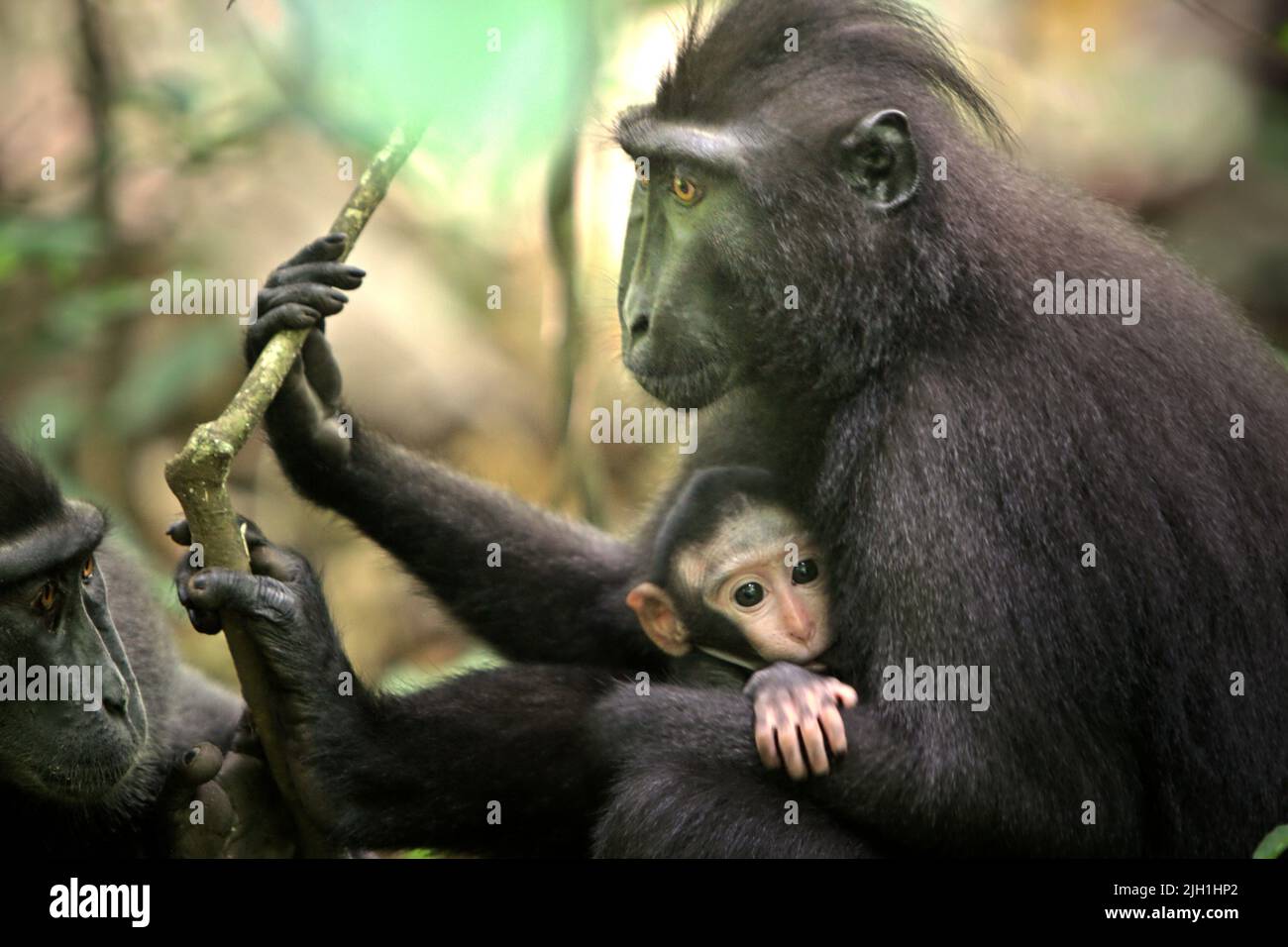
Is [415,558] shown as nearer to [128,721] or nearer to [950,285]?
[128,721]

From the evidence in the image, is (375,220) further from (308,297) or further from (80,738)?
(80,738)

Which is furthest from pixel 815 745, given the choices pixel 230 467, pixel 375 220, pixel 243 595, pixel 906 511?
pixel 375 220

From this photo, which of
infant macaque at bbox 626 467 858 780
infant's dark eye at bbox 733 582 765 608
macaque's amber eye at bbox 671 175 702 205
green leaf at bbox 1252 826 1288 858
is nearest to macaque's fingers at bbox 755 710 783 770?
infant macaque at bbox 626 467 858 780

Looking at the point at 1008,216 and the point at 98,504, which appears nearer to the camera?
the point at 1008,216

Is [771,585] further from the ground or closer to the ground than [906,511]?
closer to the ground

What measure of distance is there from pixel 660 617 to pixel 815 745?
1442 millimetres

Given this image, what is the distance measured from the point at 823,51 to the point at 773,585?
2073 millimetres

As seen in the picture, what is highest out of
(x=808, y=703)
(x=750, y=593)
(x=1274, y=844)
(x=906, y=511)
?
(x=906, y=511)

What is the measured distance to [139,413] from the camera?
37.2ft

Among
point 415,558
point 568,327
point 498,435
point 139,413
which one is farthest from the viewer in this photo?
point 498,435

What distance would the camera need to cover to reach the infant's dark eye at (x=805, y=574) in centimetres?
619

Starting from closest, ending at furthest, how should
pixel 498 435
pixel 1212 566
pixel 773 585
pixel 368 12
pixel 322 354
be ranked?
pixel 368 12, pixel 1212 566, pixel 773 585, pixel 322 354, pixel 498 435

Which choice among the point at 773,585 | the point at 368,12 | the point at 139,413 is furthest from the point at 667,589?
the point at 139,413

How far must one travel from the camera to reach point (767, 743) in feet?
17.6
